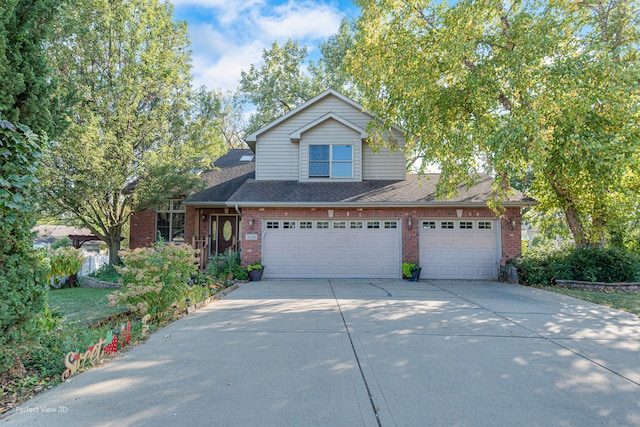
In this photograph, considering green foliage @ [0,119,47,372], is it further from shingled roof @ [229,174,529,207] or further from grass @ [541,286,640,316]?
grass @ [541,286,640,316]

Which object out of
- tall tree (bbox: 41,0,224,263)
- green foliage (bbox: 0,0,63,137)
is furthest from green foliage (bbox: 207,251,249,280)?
green foliage (bbox: 0,0,63,137)

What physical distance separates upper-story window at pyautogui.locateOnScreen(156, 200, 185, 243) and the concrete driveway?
9081 millimetres

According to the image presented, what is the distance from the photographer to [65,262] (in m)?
10.7

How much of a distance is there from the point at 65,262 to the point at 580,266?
16.0 metres

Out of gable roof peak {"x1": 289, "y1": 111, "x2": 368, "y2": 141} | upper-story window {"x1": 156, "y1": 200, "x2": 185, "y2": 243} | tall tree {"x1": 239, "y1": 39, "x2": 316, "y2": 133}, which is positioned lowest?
upper-story window {"x1": 156, "y1": 200, "x2": 185, "y2": 243}

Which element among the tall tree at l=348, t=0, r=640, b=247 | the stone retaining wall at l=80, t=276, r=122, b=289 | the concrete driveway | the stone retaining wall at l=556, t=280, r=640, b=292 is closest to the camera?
the concrete driveway

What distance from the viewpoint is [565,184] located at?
11.1 metres

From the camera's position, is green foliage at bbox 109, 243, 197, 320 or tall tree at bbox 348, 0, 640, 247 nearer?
green foliage at bbox 109, 243, 197, 320

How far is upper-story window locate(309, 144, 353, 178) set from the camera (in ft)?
44.0

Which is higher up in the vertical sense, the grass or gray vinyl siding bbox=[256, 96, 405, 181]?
gray vinyl siding bbox=[256, 96, 405, 181]

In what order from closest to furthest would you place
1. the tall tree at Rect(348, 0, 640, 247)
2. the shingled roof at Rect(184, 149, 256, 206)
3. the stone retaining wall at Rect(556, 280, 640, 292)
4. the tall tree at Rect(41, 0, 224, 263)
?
the tall tree at Rect(348, 0, 640, 247)
the stone retaining wall at Rect(556, 280, 640, 292)
the tall tree at Rect(41, 0, 224, 263)
the shingled roof at Rect(184, 149, 256, 206)

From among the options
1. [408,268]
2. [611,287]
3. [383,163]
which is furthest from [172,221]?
[611,287]

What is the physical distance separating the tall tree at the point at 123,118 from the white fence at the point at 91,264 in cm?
73

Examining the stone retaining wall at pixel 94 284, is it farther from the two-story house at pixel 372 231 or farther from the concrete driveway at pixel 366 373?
the concrete driveway at pixel 366 373
